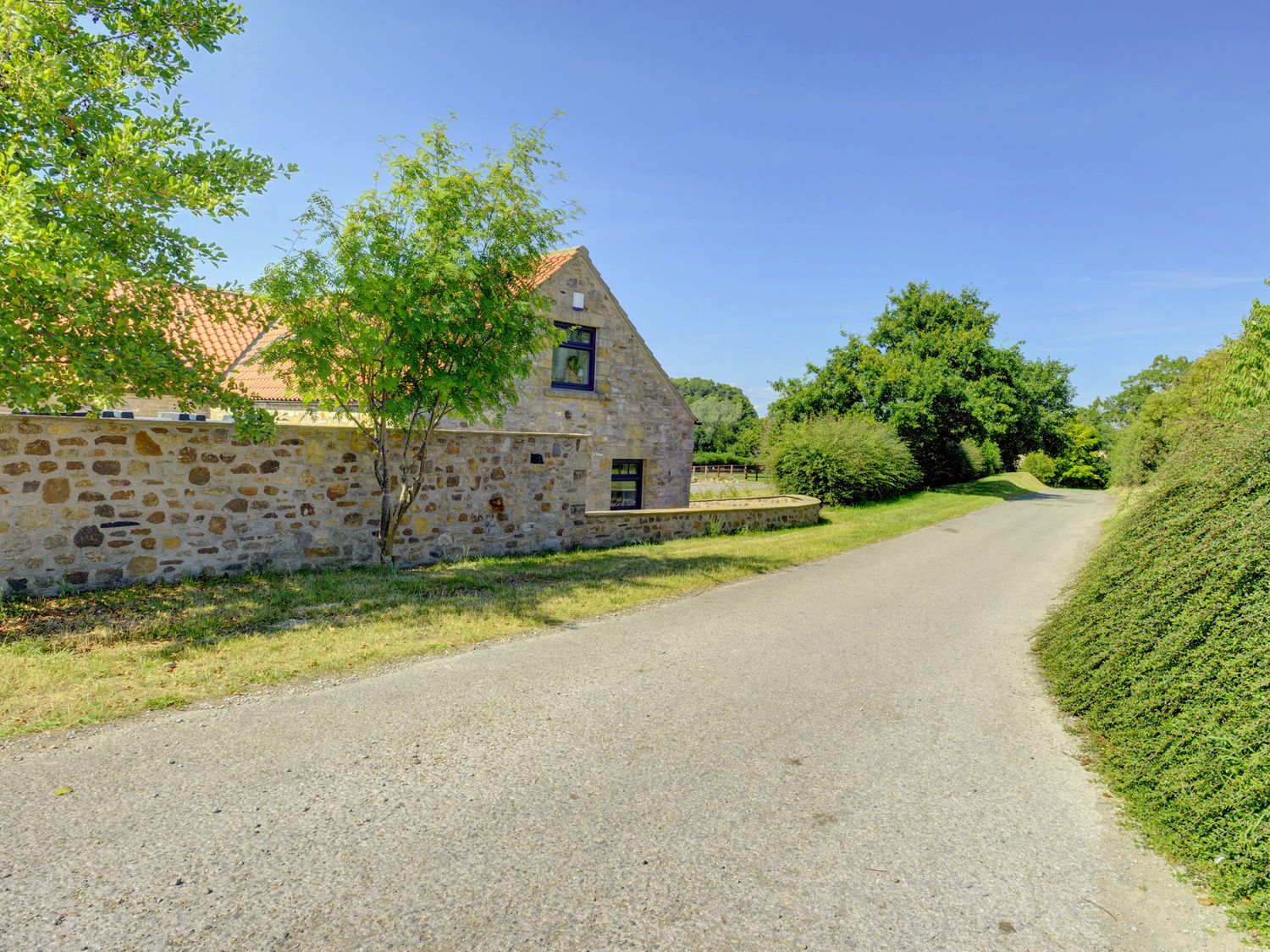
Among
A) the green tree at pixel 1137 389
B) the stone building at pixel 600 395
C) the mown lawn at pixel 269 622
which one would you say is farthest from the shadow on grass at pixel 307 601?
the green tree at pixel 1137 389

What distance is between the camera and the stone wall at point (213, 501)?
23.4 ft

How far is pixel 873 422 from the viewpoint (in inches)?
1091

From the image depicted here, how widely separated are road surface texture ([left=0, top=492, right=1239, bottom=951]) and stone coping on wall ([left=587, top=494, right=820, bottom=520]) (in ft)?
23.8

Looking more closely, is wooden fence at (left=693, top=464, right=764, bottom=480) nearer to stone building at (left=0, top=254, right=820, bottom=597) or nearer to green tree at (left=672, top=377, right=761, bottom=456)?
green tree at (left=672, top=377, right=761, bottom=456)

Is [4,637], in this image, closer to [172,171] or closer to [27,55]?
[172,171]

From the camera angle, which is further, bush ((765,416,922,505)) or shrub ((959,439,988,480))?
shrub ((959,439,988,480))

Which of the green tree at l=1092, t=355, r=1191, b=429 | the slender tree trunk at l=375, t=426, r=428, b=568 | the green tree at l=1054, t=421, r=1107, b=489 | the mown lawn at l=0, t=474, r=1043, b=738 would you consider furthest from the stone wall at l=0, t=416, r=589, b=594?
the green tree at l=1092, t=355, r=1191, b=429

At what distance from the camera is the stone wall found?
712 cm

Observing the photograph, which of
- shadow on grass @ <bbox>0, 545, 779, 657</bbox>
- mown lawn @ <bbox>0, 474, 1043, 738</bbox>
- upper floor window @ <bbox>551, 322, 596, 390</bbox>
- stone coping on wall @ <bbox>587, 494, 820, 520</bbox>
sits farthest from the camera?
upper floor window @ <bbox>551, 322, 596, 390</bbox>

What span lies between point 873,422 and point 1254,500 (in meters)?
23.9

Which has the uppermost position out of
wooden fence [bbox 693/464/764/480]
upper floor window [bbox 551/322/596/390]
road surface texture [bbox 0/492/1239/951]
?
upper floor window [bbox 551/322/596/390]

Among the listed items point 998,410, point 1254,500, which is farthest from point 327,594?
point 998,410

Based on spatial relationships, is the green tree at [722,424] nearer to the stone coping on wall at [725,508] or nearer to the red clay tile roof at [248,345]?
the stone coping on wall at [725,508]

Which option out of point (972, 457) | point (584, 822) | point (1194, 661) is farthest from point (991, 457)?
point (584, 822)
